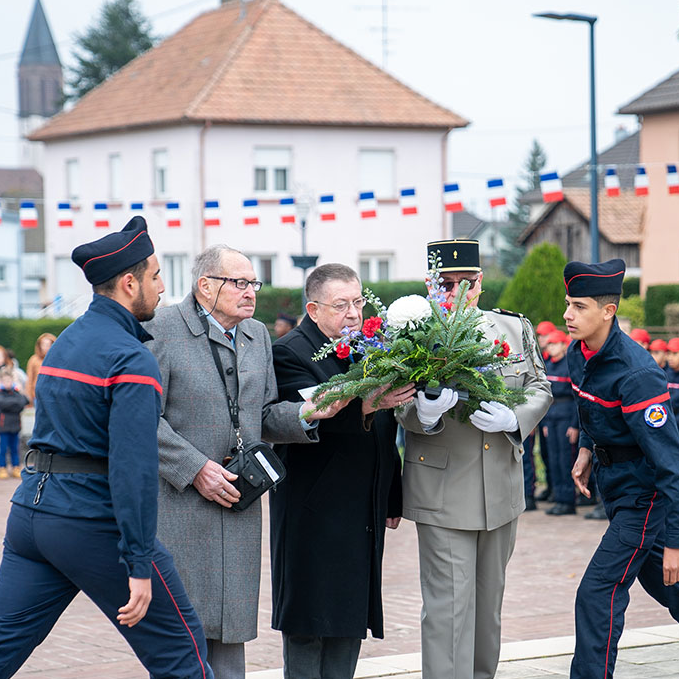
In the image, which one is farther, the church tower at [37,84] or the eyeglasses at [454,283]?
the church tower at [37,84]

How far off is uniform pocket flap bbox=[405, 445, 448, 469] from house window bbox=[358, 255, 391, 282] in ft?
115

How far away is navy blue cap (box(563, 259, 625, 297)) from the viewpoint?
5.58 m

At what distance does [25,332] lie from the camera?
31000 mm

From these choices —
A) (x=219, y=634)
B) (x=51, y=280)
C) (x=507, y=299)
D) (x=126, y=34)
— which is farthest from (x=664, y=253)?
(x=219, y=634)

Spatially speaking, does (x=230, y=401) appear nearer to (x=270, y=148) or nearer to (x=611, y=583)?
(x=611, y=583)

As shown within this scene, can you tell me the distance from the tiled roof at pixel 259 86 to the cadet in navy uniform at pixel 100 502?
33.9m

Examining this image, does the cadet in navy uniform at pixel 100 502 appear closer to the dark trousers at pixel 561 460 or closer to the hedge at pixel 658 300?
the dark trousers at pixel 561 460

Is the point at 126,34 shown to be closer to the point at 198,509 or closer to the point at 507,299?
the point at 507,299

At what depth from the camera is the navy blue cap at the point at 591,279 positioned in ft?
18.3

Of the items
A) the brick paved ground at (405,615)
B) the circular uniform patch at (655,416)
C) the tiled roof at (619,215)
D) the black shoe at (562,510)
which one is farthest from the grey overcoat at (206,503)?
the tiled roof at (619,215)

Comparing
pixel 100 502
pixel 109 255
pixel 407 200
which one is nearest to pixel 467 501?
pixel 100 502

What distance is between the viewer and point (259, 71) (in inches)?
1567

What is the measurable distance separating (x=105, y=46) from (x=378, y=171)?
76.1 feet

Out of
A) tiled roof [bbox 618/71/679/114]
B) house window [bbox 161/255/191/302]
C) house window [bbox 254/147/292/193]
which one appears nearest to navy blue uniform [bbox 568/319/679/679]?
tiled roof [bbox 618/71/679/114]
